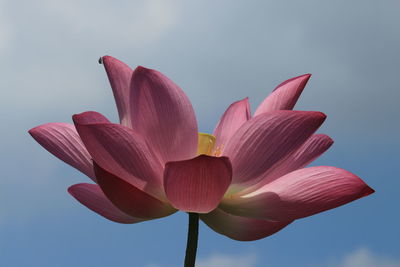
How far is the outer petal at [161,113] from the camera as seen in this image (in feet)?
4.37

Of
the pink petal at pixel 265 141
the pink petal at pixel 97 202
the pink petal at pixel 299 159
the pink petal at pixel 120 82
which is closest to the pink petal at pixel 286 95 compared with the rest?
the pink petal at pixel 299 159

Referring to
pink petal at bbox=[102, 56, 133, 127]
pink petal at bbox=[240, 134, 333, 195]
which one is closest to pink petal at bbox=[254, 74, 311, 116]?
pink petal at bbox=[240, 134, 333, 195]

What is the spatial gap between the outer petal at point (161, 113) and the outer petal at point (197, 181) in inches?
5.4

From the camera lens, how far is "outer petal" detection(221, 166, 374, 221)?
1.33m

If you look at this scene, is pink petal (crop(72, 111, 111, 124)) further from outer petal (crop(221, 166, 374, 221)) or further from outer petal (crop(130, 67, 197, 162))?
outer petal (crop(221, 166, 374, 221))

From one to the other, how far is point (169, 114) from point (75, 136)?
0.29 meters

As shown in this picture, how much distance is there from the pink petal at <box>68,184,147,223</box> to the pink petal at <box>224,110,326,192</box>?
1.23 feet

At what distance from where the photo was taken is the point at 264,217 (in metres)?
1.37

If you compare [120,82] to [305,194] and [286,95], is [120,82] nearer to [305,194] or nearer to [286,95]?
[286,95]

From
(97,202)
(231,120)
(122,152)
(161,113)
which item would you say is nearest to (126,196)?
(122,152)

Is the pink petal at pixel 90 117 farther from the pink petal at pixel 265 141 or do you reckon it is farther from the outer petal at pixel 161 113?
the pink petal at pixel 265 141

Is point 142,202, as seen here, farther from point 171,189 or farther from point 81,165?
point 81,165

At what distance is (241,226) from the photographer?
157 cm

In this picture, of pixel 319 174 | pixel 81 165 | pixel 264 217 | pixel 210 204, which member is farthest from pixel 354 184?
pixel 81 165
